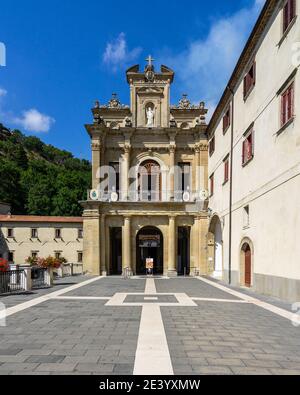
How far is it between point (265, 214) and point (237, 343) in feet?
30.3

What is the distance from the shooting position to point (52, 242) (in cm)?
4162

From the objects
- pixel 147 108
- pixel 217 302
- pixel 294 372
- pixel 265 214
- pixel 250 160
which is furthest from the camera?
pixel 147 108

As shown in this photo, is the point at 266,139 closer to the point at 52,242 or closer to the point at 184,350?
the point at 184,350

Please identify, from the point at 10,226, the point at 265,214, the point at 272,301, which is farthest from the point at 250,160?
the point at 10,226

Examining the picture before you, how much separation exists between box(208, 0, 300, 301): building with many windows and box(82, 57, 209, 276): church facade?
5.82 metres

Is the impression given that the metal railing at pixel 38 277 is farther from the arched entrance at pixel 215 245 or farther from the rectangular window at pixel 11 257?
the rectangular window at pixel 11 257

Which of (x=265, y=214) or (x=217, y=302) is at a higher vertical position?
(x=265, y=214)

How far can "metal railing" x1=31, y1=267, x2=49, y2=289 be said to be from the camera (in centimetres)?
1861

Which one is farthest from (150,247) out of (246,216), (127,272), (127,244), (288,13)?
(288,13)

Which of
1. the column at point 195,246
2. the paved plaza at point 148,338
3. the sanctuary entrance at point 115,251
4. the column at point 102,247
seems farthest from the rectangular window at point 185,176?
the paved plaza at point 148,338

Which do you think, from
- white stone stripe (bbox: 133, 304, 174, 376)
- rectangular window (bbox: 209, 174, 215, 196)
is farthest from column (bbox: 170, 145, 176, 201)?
white stone stripe (bbox: 133, 304, 174, 376)

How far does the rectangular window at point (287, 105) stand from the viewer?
13.1 m

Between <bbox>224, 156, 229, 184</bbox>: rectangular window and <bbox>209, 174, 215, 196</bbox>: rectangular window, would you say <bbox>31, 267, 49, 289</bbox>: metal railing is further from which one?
<bbox>209, 174, 215, 196</bbox>: rectangular window
